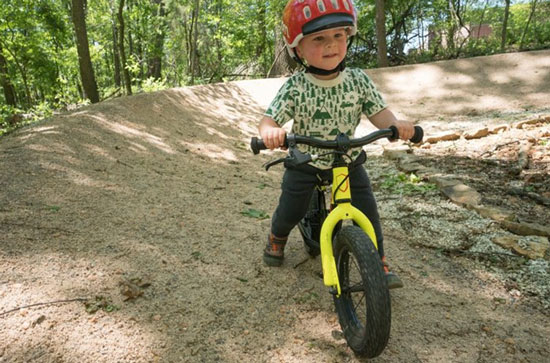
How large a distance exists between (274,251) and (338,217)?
95cm

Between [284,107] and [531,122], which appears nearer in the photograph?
[284,107]

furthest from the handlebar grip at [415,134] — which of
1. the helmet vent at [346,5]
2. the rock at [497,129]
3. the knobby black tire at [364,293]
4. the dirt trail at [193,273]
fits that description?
the rock at [497,129]

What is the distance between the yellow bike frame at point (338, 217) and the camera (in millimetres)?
1941

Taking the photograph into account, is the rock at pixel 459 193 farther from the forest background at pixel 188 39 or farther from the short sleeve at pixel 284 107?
the forest background at pixel 188 39

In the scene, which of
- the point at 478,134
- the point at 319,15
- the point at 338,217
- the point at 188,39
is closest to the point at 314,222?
the point at 338,217

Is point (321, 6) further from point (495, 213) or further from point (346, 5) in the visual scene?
point (495, 213)

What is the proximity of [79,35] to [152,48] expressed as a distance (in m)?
7.28

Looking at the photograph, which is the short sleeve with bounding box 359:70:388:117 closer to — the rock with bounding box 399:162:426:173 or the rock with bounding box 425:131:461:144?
the rock with bounding box 399:162:426:173

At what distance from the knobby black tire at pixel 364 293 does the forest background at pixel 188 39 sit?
362 inches

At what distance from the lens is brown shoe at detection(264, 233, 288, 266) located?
9.04 ft

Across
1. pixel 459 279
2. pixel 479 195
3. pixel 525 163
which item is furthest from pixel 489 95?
pixel 459 279

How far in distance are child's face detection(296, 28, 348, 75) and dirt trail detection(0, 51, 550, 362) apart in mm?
1498

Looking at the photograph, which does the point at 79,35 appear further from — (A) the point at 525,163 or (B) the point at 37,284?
(A) the point at 525,163

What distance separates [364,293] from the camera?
1.73m
